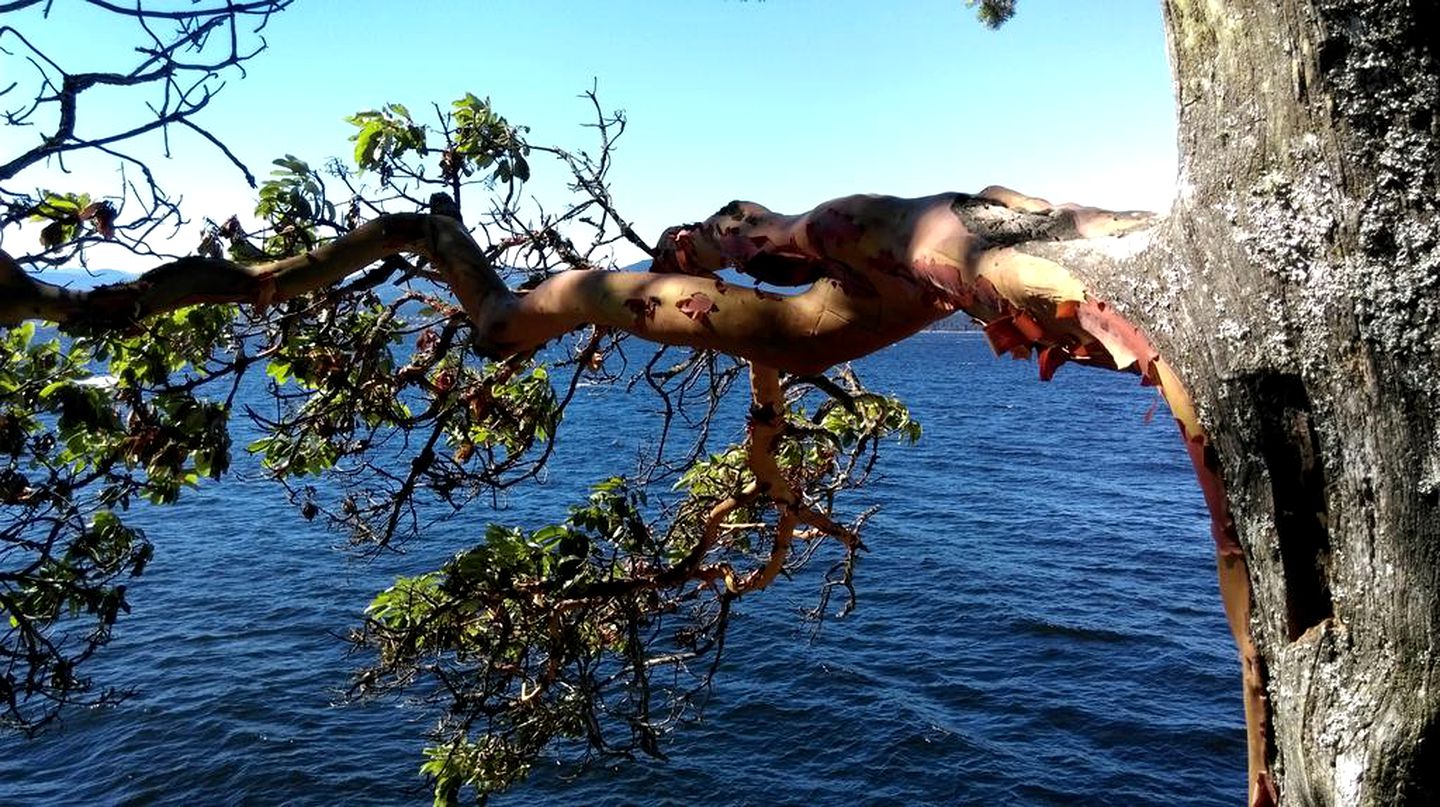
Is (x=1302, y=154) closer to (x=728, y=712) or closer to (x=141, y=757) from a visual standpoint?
(x=728, y=712)

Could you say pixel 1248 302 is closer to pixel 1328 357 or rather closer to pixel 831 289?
pixel 1328 357

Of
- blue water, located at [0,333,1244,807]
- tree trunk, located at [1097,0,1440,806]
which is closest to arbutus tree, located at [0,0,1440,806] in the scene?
tree trunk, located at [1097,0,1440,806]

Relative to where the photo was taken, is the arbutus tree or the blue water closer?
the arbutus tree

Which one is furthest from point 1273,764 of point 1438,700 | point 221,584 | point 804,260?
point 221,584

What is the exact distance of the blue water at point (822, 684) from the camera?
57.9 feet

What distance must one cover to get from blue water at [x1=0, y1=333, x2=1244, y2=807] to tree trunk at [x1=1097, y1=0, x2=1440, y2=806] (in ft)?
18.7

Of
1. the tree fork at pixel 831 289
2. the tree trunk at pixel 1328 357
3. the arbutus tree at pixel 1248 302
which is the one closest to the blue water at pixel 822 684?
the tree fork at pixel 831 289

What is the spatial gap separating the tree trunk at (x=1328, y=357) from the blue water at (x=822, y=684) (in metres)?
5.71

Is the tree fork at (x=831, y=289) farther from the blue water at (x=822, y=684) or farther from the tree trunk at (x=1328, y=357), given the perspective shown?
the blue water at (x=822, y=684)

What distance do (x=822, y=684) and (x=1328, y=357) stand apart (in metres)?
20.9

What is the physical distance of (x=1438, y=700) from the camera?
1.58 meters

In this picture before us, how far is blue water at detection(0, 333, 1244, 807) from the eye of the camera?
1766cm

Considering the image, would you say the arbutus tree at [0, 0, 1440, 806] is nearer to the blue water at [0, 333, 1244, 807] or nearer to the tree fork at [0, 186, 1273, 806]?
the tree fork at [0, 186, 1273, 806]

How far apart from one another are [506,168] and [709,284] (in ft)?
11.4
